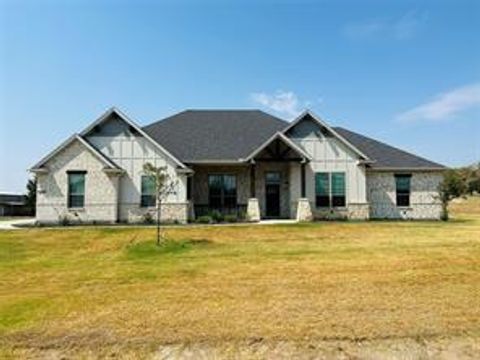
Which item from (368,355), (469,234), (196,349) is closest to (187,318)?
(196,349)

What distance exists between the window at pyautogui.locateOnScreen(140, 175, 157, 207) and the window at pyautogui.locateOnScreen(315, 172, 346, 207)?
9486 mm

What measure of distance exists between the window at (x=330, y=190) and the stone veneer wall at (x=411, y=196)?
2217 millimetres

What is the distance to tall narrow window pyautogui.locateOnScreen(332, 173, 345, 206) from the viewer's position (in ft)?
93.5

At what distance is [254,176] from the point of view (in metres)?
28.8

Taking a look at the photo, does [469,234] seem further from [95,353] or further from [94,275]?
[95,353]

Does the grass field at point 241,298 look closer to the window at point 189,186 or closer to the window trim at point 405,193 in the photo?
the window at point 189,186

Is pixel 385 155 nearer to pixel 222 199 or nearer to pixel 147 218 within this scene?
pixel 222 199

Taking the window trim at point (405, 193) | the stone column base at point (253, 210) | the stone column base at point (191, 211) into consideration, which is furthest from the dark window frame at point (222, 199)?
the window trim at point (405, 193)

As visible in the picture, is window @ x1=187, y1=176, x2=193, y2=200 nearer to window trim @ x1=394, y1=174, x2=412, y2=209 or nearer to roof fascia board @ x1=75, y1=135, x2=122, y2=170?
roof fascia board @ x1=75, y1=135, x2=122, y2=170

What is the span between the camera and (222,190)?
29375mm

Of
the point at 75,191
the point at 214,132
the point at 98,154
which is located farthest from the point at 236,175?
the point at 75,191

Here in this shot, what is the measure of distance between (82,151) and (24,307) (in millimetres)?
17916

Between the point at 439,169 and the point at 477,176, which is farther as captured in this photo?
the point at 477,176

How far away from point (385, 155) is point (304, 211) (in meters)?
7.59
